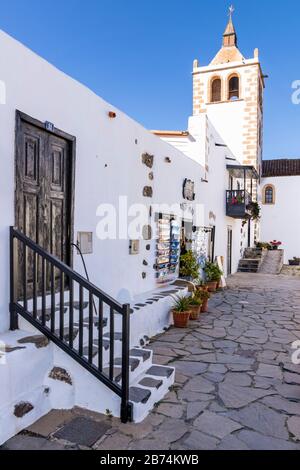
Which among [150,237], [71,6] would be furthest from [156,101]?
[150,237]

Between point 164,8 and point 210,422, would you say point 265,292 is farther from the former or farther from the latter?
point 164,8

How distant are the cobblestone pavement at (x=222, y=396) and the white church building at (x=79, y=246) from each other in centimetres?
22

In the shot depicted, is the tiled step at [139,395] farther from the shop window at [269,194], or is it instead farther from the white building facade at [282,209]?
the shop window at [269,194]

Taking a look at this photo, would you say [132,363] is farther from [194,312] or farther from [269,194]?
[269,194]

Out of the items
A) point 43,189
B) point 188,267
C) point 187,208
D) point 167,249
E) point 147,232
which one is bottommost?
point 188,267

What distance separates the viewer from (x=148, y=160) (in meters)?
6.73

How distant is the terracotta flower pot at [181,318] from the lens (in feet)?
20.8

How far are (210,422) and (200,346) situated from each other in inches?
85.5

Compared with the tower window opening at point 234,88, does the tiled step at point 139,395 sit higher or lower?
lower

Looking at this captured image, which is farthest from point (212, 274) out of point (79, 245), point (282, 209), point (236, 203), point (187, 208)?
point (282, 209)

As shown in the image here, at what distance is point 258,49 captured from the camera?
20.3 meters

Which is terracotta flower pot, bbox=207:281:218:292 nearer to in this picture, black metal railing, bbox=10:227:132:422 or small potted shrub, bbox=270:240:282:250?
black metal railing, bbox=10:227:132:422

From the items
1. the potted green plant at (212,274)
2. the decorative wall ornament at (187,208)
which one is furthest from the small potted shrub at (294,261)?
the decorative wall ornament at (187,208)

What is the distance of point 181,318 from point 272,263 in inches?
515
